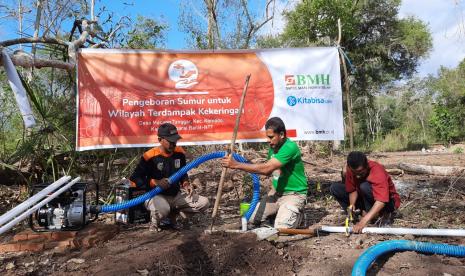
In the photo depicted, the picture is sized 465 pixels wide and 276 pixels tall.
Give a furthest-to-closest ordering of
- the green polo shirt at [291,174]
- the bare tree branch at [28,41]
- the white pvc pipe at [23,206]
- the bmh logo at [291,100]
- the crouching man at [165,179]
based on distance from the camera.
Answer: the bmh logo at [291,100]
the bare tree branch at [28,41]
the crouching man at [165,179]
the green polo shirt at [291,174]
the white pvc pipe at [23,206]

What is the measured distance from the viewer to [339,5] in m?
16.3

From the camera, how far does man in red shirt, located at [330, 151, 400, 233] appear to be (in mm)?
4176

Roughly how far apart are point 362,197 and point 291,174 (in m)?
0.84

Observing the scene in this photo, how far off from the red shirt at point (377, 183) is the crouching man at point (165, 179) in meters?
1.70

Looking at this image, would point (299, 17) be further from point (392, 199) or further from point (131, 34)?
point (392, 199)

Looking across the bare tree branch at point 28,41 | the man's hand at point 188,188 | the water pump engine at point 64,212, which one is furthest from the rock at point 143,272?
the bare tree branch at point 28,41

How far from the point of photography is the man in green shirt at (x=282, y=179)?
436 centimetres

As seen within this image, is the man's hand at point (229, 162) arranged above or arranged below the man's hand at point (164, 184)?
above

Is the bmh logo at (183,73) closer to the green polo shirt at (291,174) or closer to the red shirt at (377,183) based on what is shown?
the green polo shirt at (291,174)

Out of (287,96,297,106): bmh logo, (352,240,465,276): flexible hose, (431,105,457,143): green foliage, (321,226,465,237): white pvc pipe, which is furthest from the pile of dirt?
(431,105,457,143): green foliage

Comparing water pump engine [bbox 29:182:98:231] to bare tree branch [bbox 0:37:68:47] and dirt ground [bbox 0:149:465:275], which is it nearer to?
dirt ground [bbox 0:149:465:275]

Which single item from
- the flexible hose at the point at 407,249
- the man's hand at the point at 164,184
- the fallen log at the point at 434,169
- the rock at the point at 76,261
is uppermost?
the man's hand at the point at 164,184

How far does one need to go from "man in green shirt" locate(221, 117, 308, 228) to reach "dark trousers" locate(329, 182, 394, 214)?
505 mm

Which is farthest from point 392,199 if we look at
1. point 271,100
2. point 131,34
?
point 131,34
